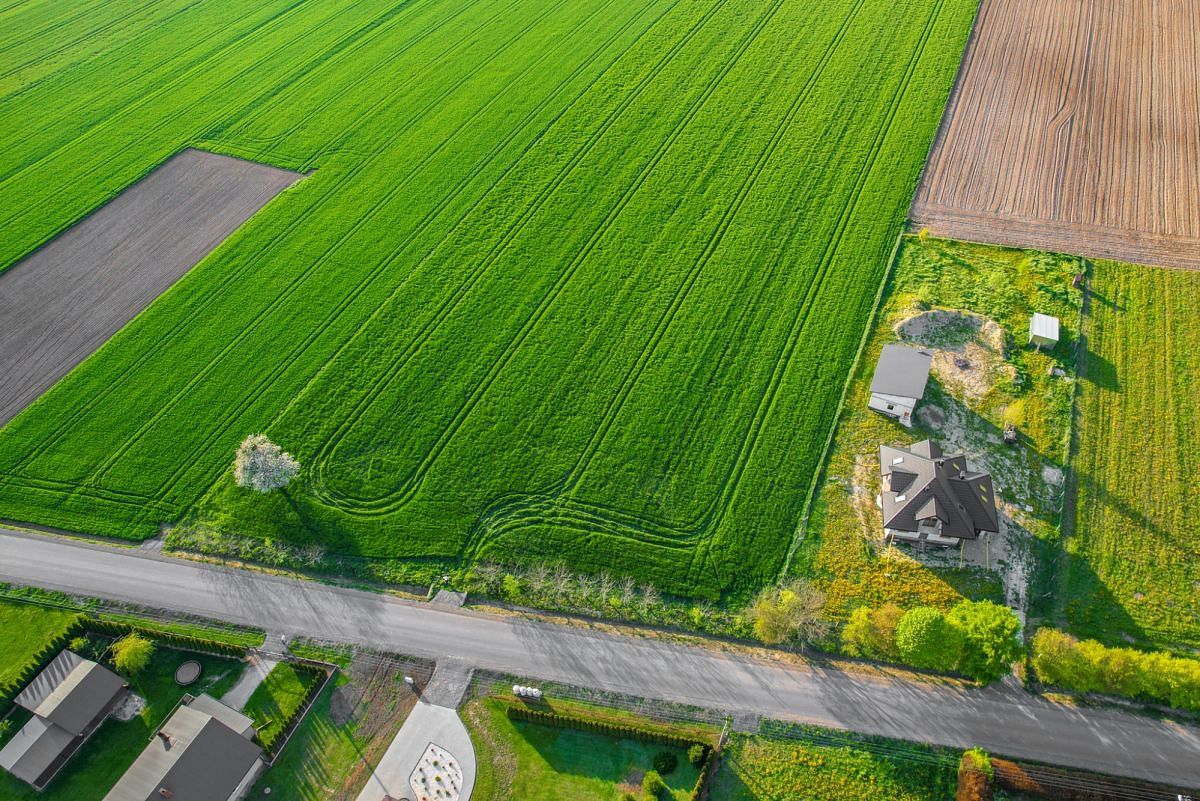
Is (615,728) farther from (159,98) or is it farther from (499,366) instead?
(159,98)

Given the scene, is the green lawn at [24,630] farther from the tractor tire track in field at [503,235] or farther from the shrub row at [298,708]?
the tractor tire track in field at [503,235]

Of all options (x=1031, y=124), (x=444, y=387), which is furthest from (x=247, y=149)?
(x=1031, y=124)

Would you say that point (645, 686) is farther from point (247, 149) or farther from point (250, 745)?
point (247, 149)

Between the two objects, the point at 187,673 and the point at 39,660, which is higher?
the point at 187,673

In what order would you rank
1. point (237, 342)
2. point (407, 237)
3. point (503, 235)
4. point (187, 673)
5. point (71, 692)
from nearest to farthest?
1. point (71, 692)
2. point (187, 673)
3. point (237, 342)
4. point (503, 235)
5. point (407, 237)

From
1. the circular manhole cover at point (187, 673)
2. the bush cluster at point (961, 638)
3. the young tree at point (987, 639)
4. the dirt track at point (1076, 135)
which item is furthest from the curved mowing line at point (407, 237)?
the young tree at point (987, 639)

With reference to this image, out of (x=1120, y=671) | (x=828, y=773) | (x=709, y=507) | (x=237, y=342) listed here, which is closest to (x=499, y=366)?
(x=709, y=507)
